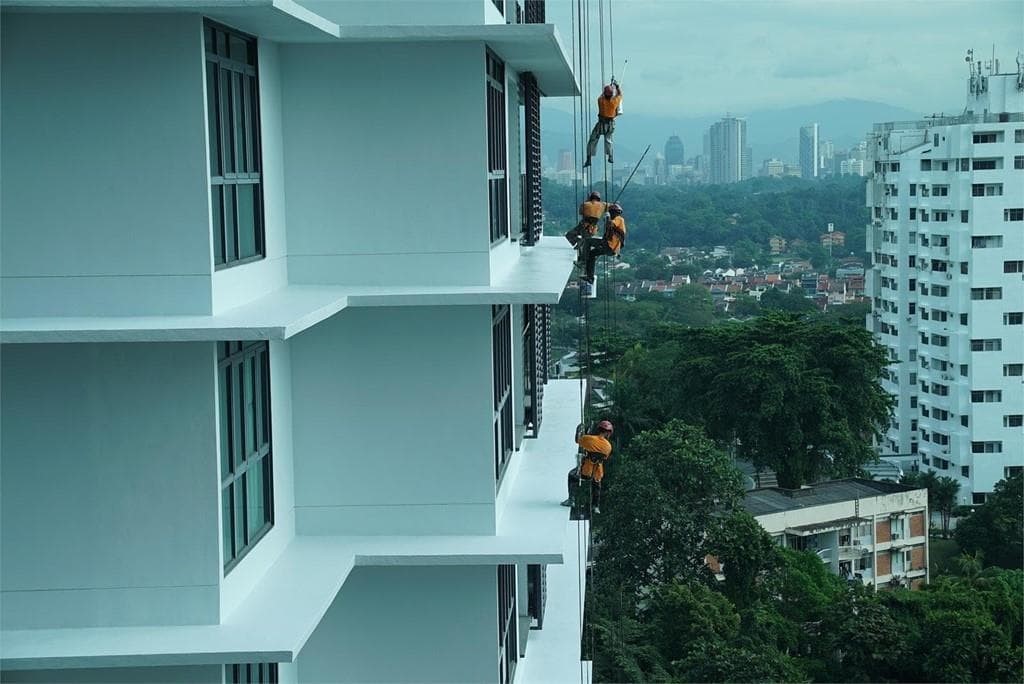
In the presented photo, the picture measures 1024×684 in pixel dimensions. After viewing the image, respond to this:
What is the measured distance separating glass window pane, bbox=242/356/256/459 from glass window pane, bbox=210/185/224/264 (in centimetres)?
48

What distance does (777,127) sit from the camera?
233 feet

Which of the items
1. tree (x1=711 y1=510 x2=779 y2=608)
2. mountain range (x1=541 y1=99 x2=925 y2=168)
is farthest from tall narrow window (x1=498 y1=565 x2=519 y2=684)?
mountain range (x1=541 y1=99 x2=925 y2=168)

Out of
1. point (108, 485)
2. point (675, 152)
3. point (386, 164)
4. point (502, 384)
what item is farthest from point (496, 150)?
point (675, 152)

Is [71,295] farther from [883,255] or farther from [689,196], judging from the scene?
[689,196]

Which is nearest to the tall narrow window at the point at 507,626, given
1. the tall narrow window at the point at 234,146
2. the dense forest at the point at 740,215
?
the tall narrow window at the point at 234,146

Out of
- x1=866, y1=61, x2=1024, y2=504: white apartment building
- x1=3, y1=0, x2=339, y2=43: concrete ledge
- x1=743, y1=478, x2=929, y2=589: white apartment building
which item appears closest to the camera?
x1=3, y1=0, x2=339, y2=43: concrete ledge

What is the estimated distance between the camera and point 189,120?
453cm

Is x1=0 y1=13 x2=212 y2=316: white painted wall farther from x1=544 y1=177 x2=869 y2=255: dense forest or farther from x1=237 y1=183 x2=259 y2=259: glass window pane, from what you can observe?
x1=544 y1=177 x2=869 y2=255: dense forest

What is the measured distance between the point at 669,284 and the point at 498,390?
3506 centimetres

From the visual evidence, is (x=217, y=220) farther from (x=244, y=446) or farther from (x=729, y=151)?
(x=729, y=151)

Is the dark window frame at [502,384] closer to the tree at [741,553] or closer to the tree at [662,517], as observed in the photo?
the tree at [662,517]

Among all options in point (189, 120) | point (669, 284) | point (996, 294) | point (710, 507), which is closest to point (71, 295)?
point (189, 120)

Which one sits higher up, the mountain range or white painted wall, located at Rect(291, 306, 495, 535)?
the mountain range

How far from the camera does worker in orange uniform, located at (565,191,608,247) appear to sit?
7.10m
